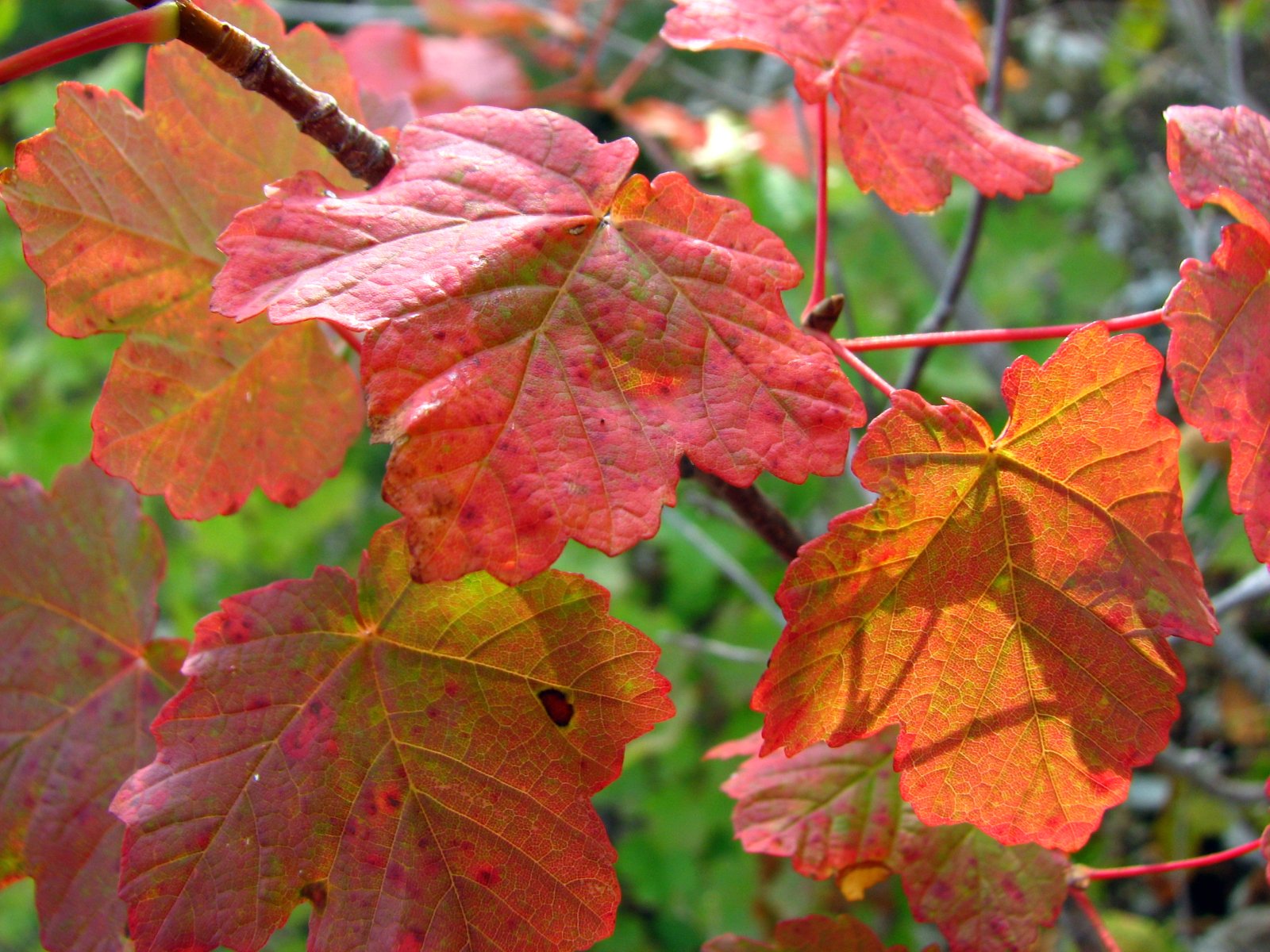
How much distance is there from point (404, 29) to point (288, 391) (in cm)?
146

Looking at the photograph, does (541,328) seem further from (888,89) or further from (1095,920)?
(1095,920)

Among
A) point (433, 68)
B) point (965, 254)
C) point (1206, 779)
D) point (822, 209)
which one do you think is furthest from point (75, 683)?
point (433, 68)

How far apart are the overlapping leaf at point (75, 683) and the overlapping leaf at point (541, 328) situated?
392mm

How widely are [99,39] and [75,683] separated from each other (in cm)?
51

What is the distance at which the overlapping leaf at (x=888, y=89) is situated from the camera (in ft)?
2.15

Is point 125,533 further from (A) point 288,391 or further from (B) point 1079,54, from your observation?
(B) point 1079,54

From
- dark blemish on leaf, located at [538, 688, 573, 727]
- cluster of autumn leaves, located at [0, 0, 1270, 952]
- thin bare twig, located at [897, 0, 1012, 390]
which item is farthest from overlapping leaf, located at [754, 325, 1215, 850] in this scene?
thin bare twig, located at [897, 0, 1012, 390]

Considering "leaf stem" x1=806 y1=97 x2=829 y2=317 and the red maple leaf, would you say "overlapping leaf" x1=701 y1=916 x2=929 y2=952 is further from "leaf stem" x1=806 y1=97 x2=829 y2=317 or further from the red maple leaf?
the red maple leaf

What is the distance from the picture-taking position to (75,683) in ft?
2.44

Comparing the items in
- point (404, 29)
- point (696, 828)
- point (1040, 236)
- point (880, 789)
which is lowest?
point (696, 828)

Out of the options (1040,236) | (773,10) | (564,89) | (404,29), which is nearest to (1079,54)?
(1040,236)

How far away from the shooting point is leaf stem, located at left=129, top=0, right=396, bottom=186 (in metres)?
0.51

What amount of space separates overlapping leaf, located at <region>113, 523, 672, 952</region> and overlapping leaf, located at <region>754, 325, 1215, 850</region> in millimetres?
125

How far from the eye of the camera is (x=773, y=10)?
2.31 ft
